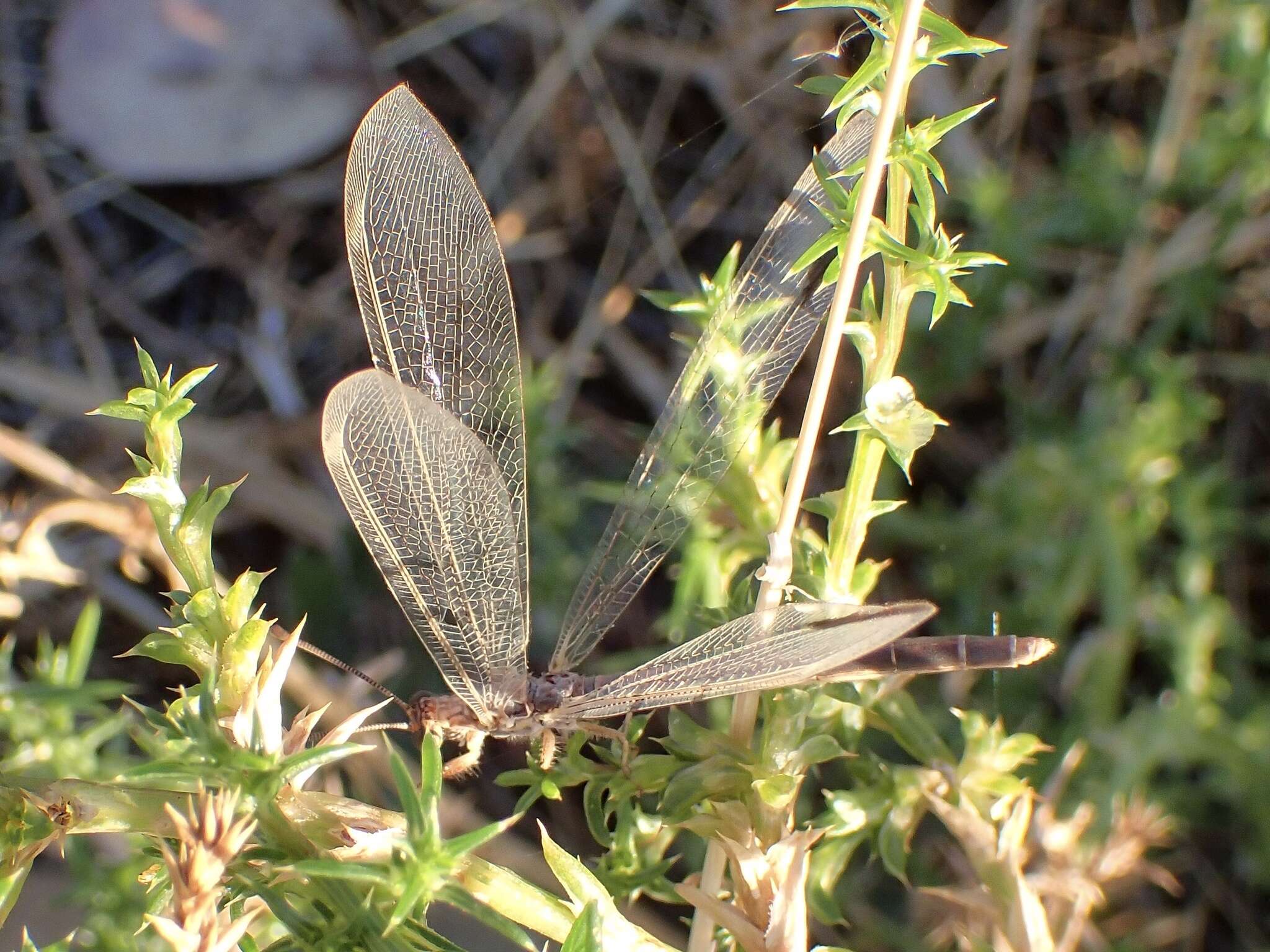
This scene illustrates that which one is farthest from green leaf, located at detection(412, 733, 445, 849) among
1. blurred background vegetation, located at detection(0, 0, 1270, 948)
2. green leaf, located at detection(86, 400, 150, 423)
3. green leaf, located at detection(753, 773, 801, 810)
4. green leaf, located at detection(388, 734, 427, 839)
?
blurred background vegetation, located at detection(0, 0, 1270, 948)

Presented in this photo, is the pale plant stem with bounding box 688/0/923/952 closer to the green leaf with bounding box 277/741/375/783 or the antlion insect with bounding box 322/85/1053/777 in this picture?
the antlion insect with bounding box 322/85/1053/777

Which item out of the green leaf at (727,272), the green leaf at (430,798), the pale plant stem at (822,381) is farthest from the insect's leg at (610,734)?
the green leaf at (727,272)

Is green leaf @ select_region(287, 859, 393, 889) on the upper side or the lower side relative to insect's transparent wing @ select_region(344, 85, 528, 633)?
lower

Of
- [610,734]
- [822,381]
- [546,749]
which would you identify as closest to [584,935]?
[610,734]

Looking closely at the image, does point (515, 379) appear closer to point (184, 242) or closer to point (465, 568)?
point (465, 568)

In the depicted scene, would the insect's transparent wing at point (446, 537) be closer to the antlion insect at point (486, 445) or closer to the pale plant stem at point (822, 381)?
Answer: the antlion insect at point (486, 445)

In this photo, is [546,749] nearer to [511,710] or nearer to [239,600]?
[511,710]

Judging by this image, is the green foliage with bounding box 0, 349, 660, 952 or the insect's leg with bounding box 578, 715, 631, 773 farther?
the insect's leg with bounding box 578, 715, 631, 773

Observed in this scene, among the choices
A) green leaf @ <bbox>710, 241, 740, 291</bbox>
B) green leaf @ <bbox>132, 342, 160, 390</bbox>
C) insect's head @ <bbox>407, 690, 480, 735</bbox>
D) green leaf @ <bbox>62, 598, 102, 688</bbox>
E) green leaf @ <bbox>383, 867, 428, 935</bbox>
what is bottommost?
insect's head @ <bbox>407, 690, 480, 735</bbox>
